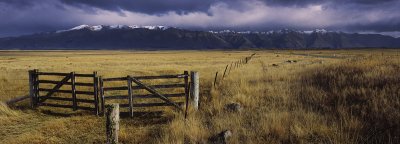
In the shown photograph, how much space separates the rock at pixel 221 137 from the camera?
26.0 ft

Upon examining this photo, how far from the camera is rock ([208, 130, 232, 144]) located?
7.92 metres

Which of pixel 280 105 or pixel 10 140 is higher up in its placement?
pixel 280 105

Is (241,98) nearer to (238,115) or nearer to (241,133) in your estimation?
(238,115)

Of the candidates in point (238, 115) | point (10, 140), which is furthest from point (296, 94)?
point (10, 140)

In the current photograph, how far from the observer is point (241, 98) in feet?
42.2

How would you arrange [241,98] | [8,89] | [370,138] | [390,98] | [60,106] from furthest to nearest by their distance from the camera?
[8,89] < [60,106] < [241,98] < [390,98] < [370,138]

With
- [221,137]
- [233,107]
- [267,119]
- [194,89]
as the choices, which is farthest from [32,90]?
[267,119]

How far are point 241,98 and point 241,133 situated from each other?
4605 mm

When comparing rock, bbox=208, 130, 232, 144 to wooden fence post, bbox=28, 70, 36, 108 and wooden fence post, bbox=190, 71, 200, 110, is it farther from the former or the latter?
wooden fence post, bbox=28, 70, 36, 108

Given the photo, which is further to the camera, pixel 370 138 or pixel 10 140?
pixel 10 140

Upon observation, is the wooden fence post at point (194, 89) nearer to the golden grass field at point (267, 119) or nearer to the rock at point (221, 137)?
the golden grass field at point (267, 119)

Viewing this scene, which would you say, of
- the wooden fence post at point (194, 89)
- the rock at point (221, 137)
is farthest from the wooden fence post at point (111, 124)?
the wooden fence post at point (194, 89)

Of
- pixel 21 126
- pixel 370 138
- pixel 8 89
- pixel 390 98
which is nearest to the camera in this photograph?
pixel 370 138

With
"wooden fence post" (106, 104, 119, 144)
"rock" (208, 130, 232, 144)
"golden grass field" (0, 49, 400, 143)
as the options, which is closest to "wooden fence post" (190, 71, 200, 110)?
"golden grass field" (0, 49, 400, 143)
